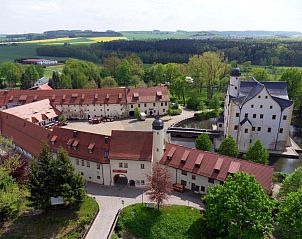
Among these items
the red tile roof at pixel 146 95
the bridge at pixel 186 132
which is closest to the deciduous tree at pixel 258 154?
the bridge at pixel 186 132

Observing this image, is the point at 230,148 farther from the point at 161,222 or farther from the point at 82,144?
the point at 82,144

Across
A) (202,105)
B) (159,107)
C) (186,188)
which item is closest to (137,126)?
(159,107)

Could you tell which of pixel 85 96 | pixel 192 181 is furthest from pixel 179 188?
pixel 85 96

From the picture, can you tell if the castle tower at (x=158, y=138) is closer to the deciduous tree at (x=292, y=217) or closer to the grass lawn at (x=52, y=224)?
the grass lawn at (x=52, y=224)

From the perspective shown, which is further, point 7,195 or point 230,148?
point 230,148

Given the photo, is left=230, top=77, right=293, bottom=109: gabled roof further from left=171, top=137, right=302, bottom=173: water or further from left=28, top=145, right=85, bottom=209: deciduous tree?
left=28, top=145, right=85, bottom=209: deciduous tree

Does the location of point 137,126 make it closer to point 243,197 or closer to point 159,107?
point 159,107
